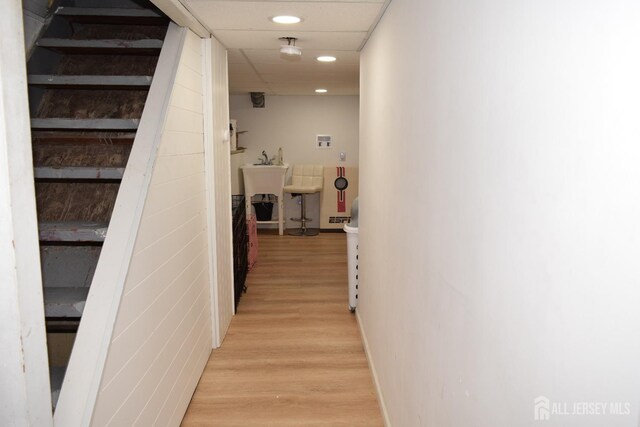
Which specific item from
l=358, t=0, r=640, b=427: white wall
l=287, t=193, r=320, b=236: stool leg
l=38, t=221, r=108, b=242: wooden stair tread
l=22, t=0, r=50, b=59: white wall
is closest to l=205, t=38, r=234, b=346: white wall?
l=22, t=0, r=50, b=59: white wall

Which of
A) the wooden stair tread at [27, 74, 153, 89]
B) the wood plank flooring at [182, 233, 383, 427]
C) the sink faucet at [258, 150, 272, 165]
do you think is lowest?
the wood plank flooring at [182, 233, 383, 427]

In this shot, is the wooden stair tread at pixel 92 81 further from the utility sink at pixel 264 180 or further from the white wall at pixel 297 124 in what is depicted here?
the white wall at pixel 297 124

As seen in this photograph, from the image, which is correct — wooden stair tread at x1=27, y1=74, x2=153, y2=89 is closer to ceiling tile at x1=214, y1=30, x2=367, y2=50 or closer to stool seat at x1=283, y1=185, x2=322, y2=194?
ceiling tile at x1=214, y1=30, x2=367, y2=50

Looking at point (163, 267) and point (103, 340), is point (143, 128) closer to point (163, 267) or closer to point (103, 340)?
point (163, 267)

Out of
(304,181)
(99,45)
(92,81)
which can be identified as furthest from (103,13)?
(304,181)

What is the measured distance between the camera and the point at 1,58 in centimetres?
106

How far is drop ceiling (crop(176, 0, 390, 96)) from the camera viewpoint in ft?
8.25

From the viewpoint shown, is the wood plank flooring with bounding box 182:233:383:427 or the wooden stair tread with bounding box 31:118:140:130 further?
the wood plank flooring with bounding box 182:233:383:427

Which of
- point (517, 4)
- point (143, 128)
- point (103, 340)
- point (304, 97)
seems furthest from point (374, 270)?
point (304, 97)

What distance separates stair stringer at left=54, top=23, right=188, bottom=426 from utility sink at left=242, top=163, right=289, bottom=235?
5014 millimetres

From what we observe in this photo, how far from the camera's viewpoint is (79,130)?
2.48m

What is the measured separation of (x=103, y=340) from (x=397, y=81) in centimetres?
155

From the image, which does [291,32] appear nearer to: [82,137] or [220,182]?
[220,182]

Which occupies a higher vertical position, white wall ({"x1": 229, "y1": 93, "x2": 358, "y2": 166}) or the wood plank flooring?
white wall ({"x1": 229, "y1": 93, "x2": 358, "y2": 166})
